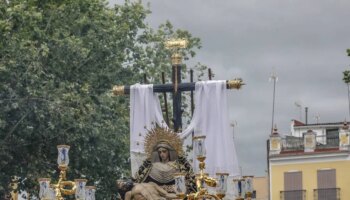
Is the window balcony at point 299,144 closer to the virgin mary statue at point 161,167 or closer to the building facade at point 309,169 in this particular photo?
the building facade at point 309,169

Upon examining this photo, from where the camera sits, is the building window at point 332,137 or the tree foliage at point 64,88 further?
the building window at point 332,137

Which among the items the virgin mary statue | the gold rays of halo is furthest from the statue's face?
the gold rays of halo

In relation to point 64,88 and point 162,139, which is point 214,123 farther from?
point 64,88

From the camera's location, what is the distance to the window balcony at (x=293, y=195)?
59.9 m

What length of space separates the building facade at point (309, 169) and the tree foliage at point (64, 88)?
49.9 feet

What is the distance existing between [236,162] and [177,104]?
1.66m

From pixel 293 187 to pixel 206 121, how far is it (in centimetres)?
3284

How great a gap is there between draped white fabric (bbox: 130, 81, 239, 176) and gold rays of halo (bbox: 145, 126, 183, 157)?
0.96ft

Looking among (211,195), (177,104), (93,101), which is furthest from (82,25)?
(211,195)

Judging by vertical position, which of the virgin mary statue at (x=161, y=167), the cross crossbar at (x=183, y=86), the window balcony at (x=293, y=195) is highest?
the cross crossbar at (x=183, y=86)

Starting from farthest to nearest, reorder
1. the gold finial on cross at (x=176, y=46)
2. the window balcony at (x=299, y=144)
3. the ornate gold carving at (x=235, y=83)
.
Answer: the window balcony at (x=299, y=144) → the gold finial on cross at (x=176, y=46) → the ornate gold carving at (x=235, y=83)

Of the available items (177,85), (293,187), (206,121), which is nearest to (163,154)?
(206,121)

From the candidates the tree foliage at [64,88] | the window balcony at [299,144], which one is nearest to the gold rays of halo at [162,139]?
the tree foliage at [64,88]

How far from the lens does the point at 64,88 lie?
40938mm
